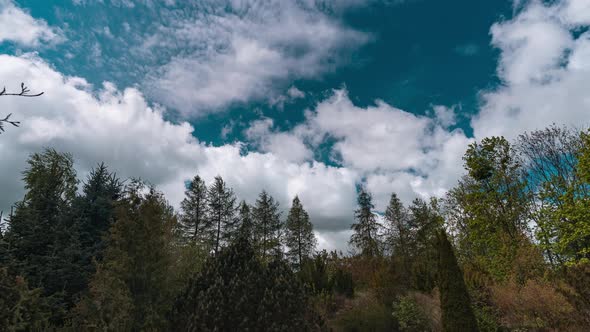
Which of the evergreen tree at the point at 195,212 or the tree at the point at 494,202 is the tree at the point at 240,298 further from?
the evergreen tree at the point at 195,212

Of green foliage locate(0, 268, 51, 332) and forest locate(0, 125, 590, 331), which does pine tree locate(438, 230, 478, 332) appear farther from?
green foliage locate(0, 268, 51, 332)

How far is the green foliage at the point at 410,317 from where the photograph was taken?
11.7 meters

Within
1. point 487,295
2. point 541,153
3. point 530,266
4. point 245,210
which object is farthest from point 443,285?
point 245,210

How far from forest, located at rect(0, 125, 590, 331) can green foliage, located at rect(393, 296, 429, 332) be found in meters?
0.05

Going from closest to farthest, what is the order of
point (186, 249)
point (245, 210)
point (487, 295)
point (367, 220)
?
point (487, 295) < point (186, 249) < point (367, 220) < point (245, 210)

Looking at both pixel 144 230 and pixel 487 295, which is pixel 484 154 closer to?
pixel 487 295

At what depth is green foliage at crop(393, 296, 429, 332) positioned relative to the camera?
11.7 metres

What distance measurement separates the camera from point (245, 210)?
37.2 m

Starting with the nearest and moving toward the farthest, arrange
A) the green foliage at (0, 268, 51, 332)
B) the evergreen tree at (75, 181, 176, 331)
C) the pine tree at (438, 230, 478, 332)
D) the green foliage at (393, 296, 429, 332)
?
the green foliage at (0, 268, 51, 332) → the evergreen tree at (75, 181, 176, 331) → the pine tree at (438, 230, 478, 332) → the green foliage at (393, 296, 429, 332)

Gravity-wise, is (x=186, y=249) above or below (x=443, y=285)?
above

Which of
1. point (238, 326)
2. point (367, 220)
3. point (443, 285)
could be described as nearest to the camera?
point (238, 326)

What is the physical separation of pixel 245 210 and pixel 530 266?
28187 mm

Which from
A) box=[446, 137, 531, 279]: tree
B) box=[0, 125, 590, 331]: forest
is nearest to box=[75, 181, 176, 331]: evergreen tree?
box=[0, 125, 590, 331]: forest

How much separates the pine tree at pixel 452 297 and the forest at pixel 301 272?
0.04 metres
